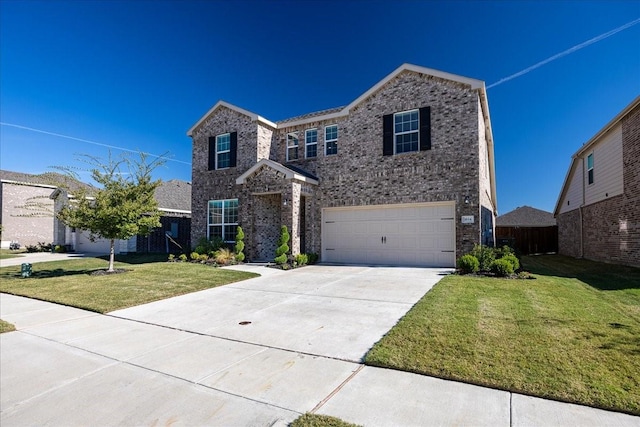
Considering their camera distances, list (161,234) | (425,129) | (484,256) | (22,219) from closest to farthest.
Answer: (484,256)
(425,129)
(161,234)
(22,219)

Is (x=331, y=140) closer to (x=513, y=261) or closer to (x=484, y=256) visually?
(x=484, y=256)

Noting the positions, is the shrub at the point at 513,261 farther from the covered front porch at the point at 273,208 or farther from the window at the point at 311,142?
the window at the point at 311,142

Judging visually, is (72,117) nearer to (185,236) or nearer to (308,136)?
(185,236)

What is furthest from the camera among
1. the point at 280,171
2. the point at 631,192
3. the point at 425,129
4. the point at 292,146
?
the point at 292,146

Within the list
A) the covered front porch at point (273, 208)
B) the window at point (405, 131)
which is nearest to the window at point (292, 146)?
the covered front porch at point (273, 208)

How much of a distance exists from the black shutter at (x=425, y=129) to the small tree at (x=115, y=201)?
10.1 metres

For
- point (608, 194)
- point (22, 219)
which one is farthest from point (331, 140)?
point (22, 219)

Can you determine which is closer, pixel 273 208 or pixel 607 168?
pixel 607 168

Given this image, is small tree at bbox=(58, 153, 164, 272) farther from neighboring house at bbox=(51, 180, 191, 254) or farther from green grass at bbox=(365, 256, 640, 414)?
green grass at bbox=(365, 256, 640, 414)

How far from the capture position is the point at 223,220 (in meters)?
16.5

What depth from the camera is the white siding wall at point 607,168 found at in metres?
12.9

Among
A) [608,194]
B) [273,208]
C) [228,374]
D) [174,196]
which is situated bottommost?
[228,374]

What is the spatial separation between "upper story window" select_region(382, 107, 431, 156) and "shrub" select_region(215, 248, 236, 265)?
26.4ft

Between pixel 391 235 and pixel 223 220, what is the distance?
8.48 meters
